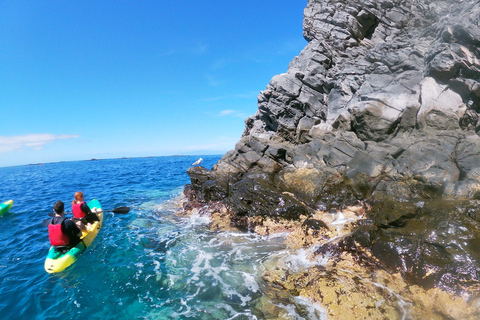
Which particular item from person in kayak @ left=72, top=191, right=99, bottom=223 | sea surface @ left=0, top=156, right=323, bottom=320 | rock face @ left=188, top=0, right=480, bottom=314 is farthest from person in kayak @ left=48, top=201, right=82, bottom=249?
rock face @ left=188, top=0, right=480, bottom=314

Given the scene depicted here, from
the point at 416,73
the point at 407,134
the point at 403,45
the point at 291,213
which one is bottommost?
the point at 291,213

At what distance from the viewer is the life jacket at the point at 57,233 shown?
32.2ft

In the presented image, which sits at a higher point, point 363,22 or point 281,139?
point 363,22

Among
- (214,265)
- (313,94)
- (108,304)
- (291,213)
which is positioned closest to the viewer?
(108,304)

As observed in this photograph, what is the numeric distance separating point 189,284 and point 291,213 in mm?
6711

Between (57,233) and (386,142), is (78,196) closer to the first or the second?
(57,233)

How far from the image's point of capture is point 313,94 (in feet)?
82.9

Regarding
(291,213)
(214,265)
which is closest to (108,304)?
(214,265)

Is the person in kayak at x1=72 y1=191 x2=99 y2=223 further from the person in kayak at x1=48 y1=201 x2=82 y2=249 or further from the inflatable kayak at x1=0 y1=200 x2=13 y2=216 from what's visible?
the inflatable kayak at x1=0 y1=200 x2=13 y2=216

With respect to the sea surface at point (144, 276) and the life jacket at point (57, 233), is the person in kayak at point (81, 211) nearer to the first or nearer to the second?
the sea surface at point (144, 276)

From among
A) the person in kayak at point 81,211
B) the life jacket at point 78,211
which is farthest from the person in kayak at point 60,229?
the life jacket at point 78,211

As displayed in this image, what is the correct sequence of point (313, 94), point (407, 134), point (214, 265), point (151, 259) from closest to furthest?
1. point (214, 265)
2. point (151, 259)
3. point (407, 134)
4. point (313, 94)

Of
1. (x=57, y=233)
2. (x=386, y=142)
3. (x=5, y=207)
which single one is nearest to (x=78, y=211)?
(x=57, y=233)

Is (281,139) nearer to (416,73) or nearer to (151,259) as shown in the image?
(416,73)
